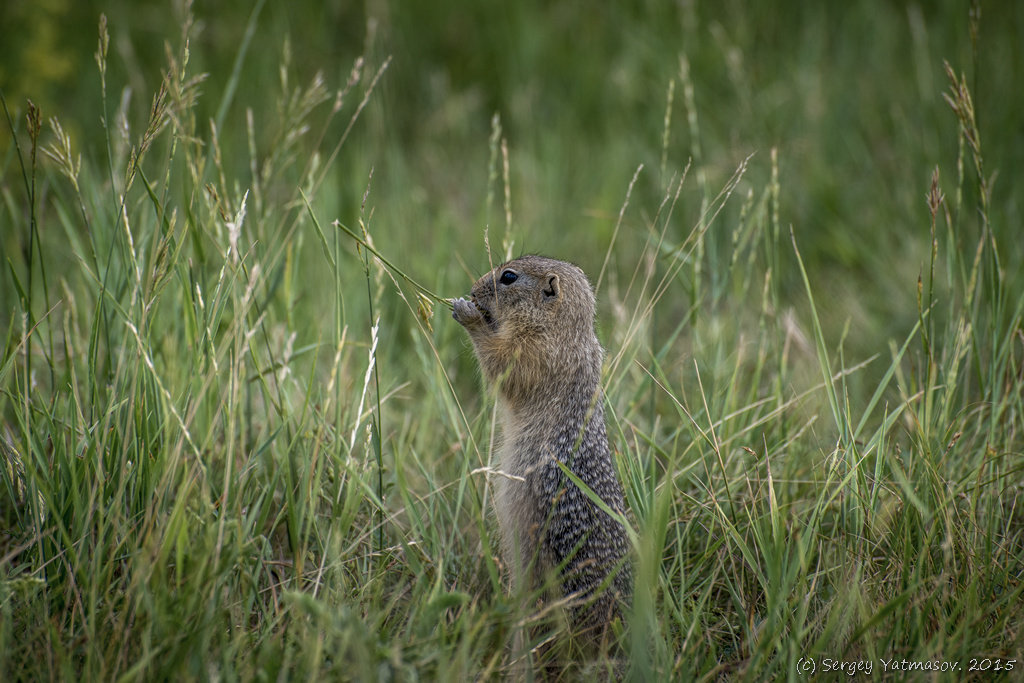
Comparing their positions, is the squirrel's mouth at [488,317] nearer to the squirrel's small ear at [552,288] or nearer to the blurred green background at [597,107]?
the squirrel's small ear at [552,288]

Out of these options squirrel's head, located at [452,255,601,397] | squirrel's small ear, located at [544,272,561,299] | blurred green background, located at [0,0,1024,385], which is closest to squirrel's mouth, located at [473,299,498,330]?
squirrel's head, located at [452,255,601,397]

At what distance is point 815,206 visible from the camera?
572 centimetres

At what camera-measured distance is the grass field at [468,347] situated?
92.0 inches

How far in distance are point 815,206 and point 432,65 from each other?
334cm

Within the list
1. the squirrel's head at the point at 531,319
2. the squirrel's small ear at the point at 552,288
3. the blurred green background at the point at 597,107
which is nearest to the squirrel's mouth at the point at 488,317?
the squirrel's head at the point at 531,319

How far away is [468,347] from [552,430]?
995mm

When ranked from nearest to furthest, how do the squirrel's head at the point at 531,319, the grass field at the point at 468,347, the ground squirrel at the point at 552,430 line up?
the grass field at the point at 468,347, the ground squirrel at the point at 552,430, the squirrel's head at the point at 531,319

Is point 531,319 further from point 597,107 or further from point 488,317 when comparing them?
point 597,107

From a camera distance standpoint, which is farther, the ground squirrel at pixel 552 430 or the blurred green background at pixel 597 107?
the blurred green background at pixel 597 107

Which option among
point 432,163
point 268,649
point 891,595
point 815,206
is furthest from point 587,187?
point 268,649

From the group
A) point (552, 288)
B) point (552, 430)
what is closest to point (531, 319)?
point (552, 288)

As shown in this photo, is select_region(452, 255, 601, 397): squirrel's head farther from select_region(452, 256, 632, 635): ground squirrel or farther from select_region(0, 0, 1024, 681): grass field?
select_region(0, 0, 1024, 681): grass field

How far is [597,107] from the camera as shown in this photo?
22.1 feet

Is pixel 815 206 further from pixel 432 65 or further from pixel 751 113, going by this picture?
pixel 432 65
